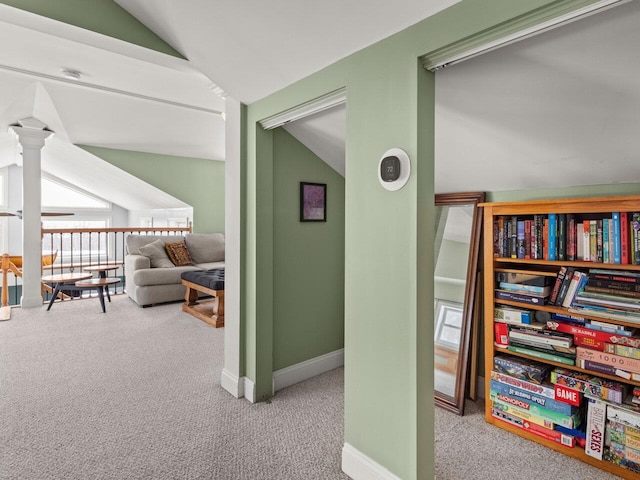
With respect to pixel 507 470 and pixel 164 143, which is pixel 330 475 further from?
pixel 164 143

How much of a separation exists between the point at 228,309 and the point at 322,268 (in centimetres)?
77

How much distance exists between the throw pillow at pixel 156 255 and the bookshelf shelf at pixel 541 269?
4412mm

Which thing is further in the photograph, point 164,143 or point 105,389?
point 164,143

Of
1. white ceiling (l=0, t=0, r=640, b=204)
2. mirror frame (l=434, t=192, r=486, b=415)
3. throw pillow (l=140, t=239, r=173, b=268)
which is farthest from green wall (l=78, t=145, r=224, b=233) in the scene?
mirror frame (l=434, t=192, r=486, b=415)

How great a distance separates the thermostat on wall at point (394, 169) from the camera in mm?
1467

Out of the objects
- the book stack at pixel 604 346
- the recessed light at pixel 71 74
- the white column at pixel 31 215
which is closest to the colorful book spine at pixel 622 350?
the book stack at pixel 604 346

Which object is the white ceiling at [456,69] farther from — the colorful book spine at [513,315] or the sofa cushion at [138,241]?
the sofa cushion at [138,241]

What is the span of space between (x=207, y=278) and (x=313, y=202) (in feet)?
6.98

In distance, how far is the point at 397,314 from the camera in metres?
1.54

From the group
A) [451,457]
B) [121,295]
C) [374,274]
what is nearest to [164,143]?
[121,295]

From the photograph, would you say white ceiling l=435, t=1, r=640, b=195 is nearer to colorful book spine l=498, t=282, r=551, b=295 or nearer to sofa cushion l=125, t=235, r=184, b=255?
colorful book spine l=498, t=282, r=551, b=295

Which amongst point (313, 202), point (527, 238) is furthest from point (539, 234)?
point (313, 202)

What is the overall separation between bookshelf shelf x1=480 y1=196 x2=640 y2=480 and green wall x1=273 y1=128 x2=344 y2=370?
114 cm

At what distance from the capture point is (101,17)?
2.01 metres
